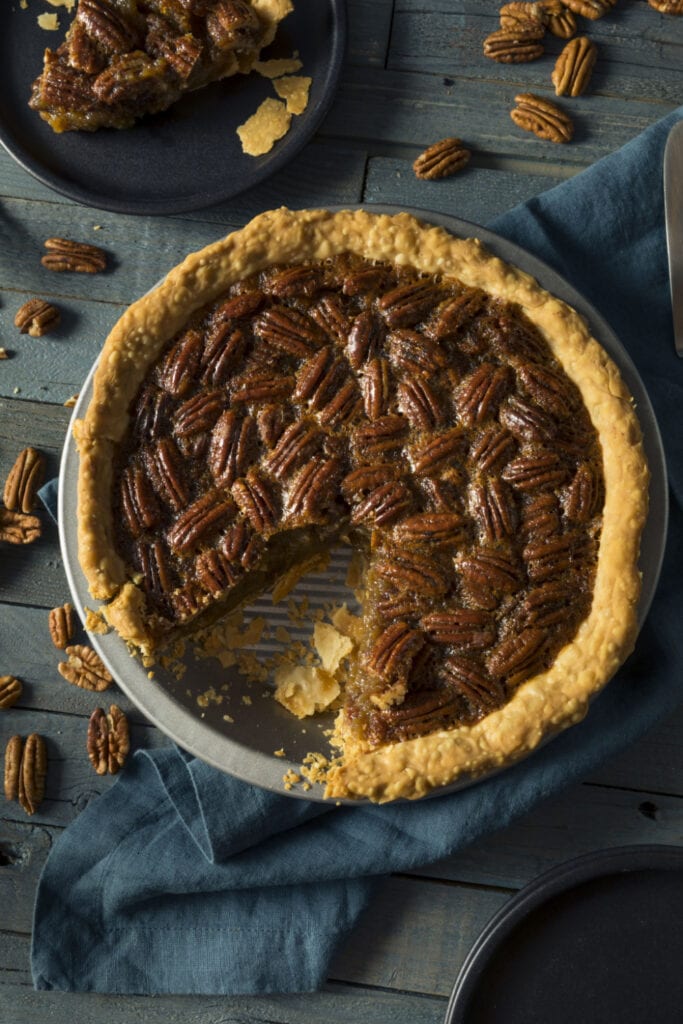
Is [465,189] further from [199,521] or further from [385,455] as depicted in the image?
[199,521]

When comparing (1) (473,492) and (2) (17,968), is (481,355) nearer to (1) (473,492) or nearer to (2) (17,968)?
(1) (473,492)

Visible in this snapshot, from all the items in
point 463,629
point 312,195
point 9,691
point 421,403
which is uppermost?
point 312,195

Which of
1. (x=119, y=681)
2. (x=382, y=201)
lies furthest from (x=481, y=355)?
(x=119, y=681)

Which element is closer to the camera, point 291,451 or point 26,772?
point 291,451

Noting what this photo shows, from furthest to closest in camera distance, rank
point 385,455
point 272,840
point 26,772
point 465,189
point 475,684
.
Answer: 1. point 465,189
2. point 26,772
3. point 272,840
4. point 385,455
5. point 475,684

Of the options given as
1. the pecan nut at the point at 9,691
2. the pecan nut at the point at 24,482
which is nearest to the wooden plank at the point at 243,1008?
the pecan nut at the point at 9,691

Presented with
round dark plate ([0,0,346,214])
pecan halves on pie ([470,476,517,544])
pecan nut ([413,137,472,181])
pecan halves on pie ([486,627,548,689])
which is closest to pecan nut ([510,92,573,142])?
pecan nut ([413,137,472,181])

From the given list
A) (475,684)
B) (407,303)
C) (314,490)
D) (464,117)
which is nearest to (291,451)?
(314,490)
